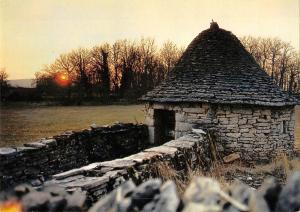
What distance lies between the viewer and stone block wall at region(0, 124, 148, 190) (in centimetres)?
664

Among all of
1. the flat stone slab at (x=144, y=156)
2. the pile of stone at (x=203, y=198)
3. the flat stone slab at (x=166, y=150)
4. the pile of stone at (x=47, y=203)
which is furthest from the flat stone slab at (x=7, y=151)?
the pile of stone at (x=203, y=198)

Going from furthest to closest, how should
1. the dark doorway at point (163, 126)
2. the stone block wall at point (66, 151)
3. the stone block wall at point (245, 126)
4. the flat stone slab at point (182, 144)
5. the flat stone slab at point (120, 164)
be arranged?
the dark doorway at point (163, 126), the stone block wall at point (245, 126), the flat stone slab at point (182, 144), the stone block wall at point (66, 151), the flat stone slab at point (120, 164)

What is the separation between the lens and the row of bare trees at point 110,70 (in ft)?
140

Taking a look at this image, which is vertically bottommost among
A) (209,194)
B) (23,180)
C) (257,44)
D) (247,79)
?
(23,180)

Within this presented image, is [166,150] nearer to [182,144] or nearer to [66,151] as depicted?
[182,144]

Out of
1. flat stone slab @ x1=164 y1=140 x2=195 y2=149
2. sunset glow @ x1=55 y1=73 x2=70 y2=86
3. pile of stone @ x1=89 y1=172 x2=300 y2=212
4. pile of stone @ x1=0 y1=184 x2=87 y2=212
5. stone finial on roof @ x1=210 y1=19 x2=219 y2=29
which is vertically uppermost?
stone finial on roof @ x1=210 y1=19 x2=219 y2=29

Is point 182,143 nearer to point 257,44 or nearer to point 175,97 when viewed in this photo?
point 175,97

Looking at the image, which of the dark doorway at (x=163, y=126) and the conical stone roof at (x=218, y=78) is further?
the dark doorway at (x=163, y=126)

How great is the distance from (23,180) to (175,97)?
18.8 ft

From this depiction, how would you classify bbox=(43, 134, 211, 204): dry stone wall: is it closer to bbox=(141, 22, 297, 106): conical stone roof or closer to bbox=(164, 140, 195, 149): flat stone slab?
bbox=(164, 140, 195, 149): flat stone slab

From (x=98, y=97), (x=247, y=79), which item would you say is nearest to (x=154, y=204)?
(x=247, y=79)

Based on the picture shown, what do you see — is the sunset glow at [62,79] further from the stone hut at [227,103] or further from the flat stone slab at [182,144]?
the flat stone slab at [182,144]

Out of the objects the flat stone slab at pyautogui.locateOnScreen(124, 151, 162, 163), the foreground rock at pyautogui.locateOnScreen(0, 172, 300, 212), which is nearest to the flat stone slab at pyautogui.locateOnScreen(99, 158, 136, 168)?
the flat stone slab at pyautogui.locateOnScreen(124, 151, 162, 163)

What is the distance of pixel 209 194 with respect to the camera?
2160 mm
